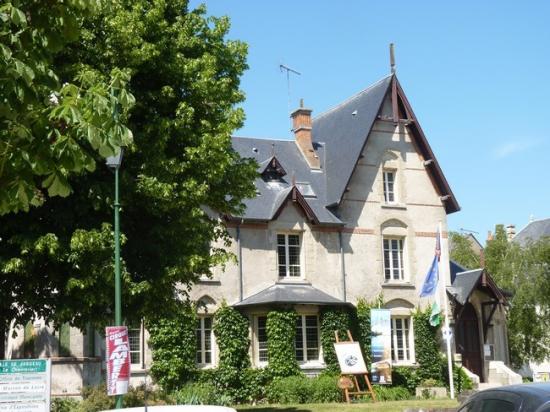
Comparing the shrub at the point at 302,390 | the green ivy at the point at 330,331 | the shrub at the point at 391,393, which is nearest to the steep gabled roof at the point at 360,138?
the green ivy at the point at 330,331

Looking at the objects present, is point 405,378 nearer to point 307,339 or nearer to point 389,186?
point 307,339

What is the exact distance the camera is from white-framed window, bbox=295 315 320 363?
2959 cm

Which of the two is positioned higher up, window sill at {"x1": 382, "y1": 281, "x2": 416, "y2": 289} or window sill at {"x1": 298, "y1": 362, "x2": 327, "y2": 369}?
window sill at {"x1": 382, "y1": 281, "x2": 416, "y2": 289}

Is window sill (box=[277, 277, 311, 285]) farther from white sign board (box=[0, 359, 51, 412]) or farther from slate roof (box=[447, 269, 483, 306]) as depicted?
white sign board (box=[0, 359, 51, 412])

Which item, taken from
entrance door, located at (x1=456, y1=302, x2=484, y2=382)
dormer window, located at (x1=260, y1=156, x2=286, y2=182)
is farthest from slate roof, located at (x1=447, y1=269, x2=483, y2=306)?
dormer window, located at (x1=260, y1=156, x2=286, y2=182)

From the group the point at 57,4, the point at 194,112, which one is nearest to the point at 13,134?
the point at 57,4

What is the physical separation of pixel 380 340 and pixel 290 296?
4.31m

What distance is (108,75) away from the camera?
1692 cm

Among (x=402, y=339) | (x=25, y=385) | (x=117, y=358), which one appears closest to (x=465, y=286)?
(x=402, y=339)

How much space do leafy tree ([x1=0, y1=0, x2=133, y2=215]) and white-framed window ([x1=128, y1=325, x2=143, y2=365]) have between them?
2015 cm

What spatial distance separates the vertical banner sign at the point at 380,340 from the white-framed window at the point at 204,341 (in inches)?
251

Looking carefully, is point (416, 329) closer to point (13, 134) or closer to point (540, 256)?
point (540, 256)

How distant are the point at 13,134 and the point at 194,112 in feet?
35.8

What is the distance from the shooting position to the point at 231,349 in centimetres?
2816
